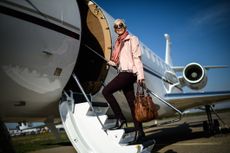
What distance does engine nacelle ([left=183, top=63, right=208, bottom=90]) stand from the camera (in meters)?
11.8

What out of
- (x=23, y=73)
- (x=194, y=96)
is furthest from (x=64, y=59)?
(x=194, y=96)

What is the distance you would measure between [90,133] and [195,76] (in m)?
8.91

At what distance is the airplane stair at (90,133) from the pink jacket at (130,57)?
82cm

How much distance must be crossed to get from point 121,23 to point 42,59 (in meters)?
1.37

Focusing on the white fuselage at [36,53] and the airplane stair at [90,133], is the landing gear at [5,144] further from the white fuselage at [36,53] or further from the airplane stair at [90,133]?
the airplane stair at [90,133]

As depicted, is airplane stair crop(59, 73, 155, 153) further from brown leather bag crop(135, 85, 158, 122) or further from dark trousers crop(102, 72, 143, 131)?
brown leather bag crop(135, 85, 158, 122)

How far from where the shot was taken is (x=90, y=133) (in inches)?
171

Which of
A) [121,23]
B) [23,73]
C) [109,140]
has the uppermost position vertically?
[121,23]

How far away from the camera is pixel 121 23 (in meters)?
4.33

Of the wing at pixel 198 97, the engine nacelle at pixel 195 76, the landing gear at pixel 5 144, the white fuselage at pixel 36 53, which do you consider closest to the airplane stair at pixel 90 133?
the white fuselage at pixel 36 53

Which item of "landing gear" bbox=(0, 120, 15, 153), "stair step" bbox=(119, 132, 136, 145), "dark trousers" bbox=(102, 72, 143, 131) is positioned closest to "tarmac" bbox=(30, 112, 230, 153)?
"stair step" bbox=(119, 132, 136, 145)

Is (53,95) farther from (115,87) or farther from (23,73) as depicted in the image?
(115,87)

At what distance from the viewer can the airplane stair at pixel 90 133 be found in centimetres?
420

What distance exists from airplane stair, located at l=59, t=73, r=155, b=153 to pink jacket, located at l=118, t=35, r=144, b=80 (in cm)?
82
